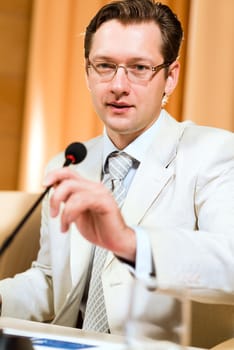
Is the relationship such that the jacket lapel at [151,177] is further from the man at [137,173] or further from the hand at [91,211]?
the hand at [91,211]

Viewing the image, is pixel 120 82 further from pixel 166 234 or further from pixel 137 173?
pixel 166 234

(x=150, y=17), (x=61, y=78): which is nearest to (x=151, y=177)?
(x=150, y=17)

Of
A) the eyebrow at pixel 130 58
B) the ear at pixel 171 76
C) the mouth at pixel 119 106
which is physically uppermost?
the eyebrow at pixel 130 58

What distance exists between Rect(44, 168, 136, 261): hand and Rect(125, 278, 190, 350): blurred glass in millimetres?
383

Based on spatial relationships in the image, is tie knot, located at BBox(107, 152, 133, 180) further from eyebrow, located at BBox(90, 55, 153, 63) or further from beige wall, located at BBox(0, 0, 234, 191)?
beige wall, located at BBox(0, 0, 234, 191)

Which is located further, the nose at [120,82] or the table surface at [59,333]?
the nose at [120,82]

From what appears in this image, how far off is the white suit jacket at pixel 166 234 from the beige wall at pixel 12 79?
81cm

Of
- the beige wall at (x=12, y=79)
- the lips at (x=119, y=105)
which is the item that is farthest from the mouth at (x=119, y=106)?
the beige wall at (x=12, y=79)

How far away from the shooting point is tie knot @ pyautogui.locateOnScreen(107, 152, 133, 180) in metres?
1.66

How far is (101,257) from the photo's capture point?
5.23ft

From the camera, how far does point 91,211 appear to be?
Result: 3.72 ft

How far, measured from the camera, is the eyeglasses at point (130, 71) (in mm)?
1579

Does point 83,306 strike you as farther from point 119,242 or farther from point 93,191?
point 93,191

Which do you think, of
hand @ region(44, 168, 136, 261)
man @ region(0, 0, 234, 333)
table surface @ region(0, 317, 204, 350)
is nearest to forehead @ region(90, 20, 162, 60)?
man @ region(0, 0, 234, 333)
